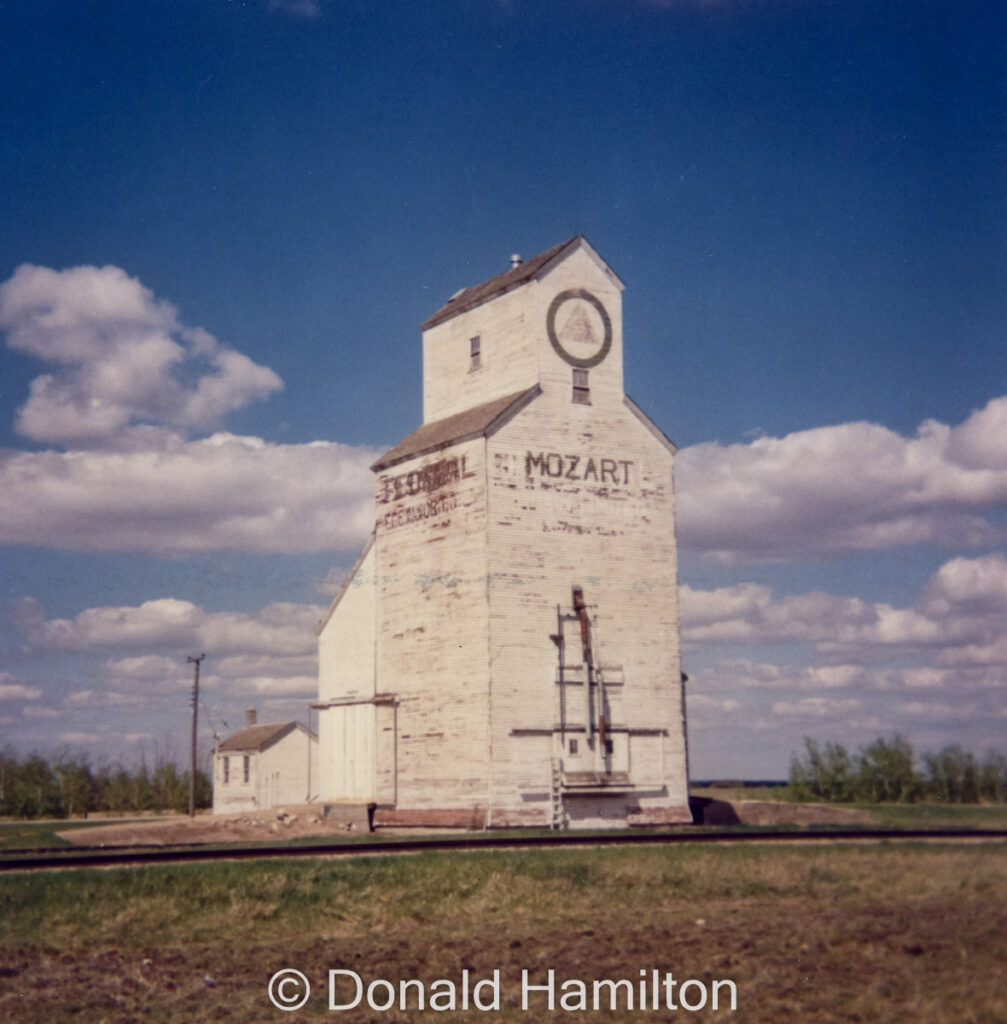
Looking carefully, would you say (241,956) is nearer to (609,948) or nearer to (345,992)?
(345,992)

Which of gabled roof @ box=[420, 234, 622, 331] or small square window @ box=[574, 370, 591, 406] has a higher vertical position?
gabled roof @ box=[420, 234, 622, 331]

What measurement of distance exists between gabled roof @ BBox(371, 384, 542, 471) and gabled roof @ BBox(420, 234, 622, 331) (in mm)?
3464

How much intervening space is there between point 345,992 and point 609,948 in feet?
11.3

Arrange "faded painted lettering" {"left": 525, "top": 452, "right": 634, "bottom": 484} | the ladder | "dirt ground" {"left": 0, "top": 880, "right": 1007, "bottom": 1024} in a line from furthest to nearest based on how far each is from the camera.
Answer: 1. "faded painted lettering" {"left": 525, "top": 452, "right": 634, "bottom": 484}
2. the ladder
3. "dirt ground" {"left": 0, "top": 880, "right": 1007, "bottom": 1024}

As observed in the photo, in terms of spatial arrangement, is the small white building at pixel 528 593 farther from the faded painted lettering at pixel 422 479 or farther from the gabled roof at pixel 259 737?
the gabled roof at pixel 259 737

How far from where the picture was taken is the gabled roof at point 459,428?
3531 cm

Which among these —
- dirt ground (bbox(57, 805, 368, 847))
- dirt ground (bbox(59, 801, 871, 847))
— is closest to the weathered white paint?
dirt ground (bbox(59, 801, 871, 847))

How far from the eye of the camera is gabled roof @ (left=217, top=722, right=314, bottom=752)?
5966 cm

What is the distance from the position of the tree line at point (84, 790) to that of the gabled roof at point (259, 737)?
5.55 m

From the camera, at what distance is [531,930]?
1756 centimetres

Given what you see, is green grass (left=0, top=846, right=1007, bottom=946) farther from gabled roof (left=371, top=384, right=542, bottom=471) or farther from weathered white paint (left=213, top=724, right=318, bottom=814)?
weathered white paint (left=213, top=724, right=318, bottom=814)

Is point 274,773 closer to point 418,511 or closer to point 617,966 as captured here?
point 418,511

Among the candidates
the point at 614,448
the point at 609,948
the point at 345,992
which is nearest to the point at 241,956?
the point at 345,992

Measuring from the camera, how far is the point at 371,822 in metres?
36.6
